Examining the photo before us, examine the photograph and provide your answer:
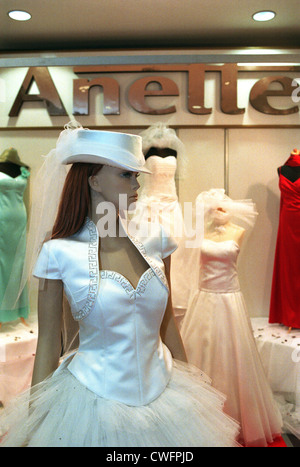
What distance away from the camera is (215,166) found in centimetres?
286

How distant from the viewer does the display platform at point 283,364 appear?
2543mm

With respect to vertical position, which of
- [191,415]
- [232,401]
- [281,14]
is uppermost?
[281,14]

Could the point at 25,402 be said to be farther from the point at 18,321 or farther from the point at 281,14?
the point at 281,14

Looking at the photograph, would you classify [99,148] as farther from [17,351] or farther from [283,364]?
[283,364]

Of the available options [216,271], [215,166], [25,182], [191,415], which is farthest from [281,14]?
[191,415]

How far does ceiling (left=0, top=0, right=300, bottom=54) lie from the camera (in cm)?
212

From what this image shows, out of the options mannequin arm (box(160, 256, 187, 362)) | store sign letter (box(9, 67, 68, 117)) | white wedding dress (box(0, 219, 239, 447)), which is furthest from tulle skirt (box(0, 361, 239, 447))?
store sign letter (box(9, 67, 68, 117))

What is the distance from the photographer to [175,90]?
271 cm

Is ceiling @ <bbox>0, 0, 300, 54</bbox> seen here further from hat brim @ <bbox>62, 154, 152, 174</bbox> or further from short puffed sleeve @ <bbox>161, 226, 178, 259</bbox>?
short puffed sleeve @ <bbox>161, 226, 178, 259</bbox>

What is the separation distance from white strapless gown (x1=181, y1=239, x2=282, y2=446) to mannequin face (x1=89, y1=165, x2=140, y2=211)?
50.7 inches

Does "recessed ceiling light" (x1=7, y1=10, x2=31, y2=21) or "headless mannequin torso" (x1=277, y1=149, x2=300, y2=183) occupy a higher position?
"recessed ceiling light" (x1=7, y1=10, x2=31, y2=21)

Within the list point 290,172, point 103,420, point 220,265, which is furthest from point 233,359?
point 103,420
